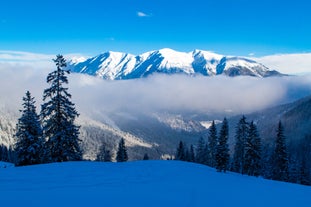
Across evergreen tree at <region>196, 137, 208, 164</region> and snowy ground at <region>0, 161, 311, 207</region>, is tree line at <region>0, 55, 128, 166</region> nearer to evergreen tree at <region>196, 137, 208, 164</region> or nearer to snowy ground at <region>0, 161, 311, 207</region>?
snowy ground at <region>0, 161, 311, 207</region>

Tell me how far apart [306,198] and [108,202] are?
930 cm

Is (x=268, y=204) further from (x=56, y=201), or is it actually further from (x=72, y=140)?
(x=72, y=140)

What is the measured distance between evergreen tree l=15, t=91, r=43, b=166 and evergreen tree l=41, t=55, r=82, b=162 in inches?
68.0

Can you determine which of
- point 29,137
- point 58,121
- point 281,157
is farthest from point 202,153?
point 29,137

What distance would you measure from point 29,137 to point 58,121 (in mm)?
4162

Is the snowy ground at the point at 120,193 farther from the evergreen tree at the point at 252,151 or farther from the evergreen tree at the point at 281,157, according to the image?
the evergreen tree at the point at 281,157

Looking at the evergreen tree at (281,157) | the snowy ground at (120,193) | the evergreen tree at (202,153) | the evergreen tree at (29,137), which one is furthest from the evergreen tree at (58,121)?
the evergreen tree at (202,153)

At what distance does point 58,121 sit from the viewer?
3444cm

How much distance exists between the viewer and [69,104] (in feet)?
116

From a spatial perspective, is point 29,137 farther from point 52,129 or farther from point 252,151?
point 252,151

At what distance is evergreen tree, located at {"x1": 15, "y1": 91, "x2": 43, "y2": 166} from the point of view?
35188 millimetres

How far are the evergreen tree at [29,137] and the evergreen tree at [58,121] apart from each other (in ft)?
5.66

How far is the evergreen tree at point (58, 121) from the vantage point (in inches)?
1335

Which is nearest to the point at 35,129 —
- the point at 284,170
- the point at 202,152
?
the point at 284,170
